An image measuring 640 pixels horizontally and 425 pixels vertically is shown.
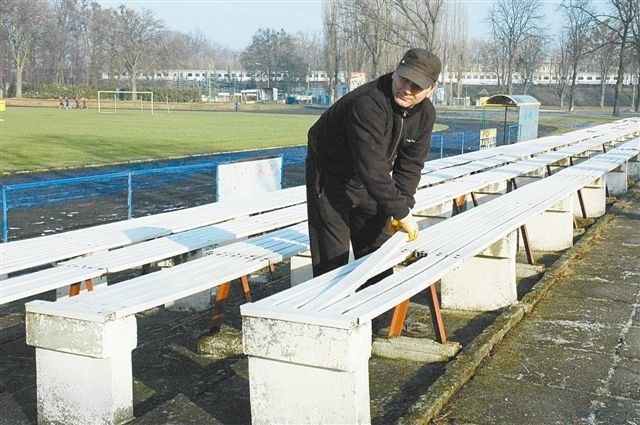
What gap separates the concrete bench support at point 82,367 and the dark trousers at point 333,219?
140 cm

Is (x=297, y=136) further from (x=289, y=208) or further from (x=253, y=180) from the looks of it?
(x=289, y=208)

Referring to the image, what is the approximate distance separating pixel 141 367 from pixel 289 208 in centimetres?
327

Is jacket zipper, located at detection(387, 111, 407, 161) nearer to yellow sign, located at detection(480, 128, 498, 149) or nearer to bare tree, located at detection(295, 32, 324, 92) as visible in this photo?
yellow sign, located at detection(480, 128, 498, 149)

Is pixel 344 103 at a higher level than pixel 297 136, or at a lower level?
higher

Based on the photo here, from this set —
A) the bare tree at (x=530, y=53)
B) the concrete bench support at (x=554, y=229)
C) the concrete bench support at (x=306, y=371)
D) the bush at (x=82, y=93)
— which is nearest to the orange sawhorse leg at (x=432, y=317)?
the concrete bench support at (x=306, y=371)

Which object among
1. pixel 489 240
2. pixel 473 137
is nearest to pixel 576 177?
pixel 489 240

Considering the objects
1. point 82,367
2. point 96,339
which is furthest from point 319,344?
point 82,367

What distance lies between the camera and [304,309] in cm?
369

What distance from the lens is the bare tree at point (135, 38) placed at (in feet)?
357

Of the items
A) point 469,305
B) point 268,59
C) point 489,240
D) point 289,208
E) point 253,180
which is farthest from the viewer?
point 268,59

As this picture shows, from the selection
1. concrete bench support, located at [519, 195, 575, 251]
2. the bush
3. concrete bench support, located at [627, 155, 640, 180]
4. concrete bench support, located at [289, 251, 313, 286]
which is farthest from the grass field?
the bush

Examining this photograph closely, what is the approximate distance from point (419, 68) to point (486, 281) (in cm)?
253

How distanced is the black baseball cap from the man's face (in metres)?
0.03

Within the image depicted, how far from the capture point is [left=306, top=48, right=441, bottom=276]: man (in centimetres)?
430
